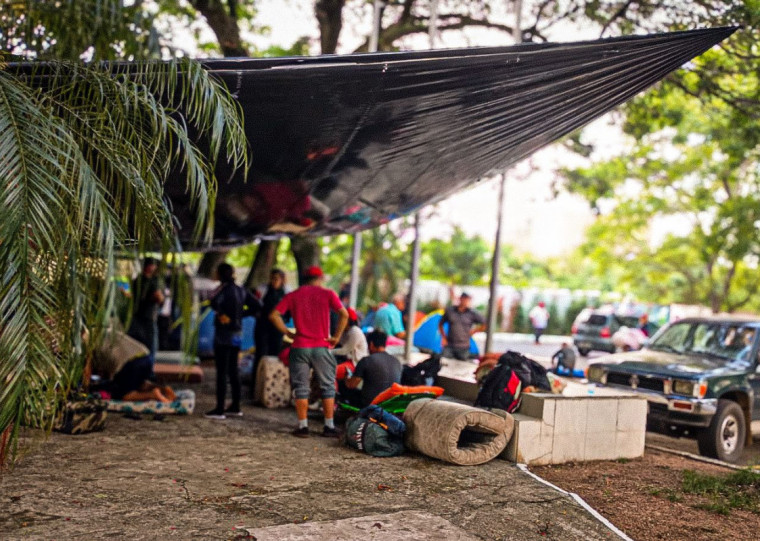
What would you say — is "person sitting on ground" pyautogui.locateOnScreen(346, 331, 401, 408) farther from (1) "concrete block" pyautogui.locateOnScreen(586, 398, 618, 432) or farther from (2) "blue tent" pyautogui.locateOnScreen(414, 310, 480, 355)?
(2) "blue tent" pyautogui.locateOnScreen(414, 310, 480, 355)

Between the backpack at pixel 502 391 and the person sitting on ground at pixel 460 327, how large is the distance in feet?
16.4

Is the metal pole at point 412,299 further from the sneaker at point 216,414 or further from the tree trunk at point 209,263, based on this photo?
the tree trunk at point 209,263

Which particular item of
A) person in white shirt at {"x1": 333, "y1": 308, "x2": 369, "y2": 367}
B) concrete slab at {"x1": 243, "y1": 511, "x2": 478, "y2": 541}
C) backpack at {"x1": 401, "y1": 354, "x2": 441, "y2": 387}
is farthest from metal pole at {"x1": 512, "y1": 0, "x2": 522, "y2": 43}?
concrete slab at {"x1": 243, "y1": 511, "x2": 478, "y2": 541}

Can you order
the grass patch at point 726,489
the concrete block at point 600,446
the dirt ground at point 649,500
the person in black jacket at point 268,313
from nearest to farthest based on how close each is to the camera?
1. the dirt ground at point 649,500
2. the grass patch at point 726,489
3. the concrete block at point 600,446
4. the person in black jacket at point 268,313

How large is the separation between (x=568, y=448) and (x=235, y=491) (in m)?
3.70

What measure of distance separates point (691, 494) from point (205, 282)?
12.3 m

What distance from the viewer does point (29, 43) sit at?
8.16 meters

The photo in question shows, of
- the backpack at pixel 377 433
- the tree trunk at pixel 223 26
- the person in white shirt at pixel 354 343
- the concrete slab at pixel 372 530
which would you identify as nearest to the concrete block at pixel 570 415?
the backpack at pixel 377 433

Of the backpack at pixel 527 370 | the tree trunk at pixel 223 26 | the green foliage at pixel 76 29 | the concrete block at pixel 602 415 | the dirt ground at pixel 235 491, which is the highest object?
the tree trunk at pixel 223 26

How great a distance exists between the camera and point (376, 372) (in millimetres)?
9062

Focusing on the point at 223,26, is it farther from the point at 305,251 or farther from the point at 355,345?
the point at 355,345

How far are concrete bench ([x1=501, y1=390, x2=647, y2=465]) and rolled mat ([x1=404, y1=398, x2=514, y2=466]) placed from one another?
24 cm

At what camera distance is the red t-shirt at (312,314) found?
877 cm

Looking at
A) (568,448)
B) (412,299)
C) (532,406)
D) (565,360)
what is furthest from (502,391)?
(565,360)
